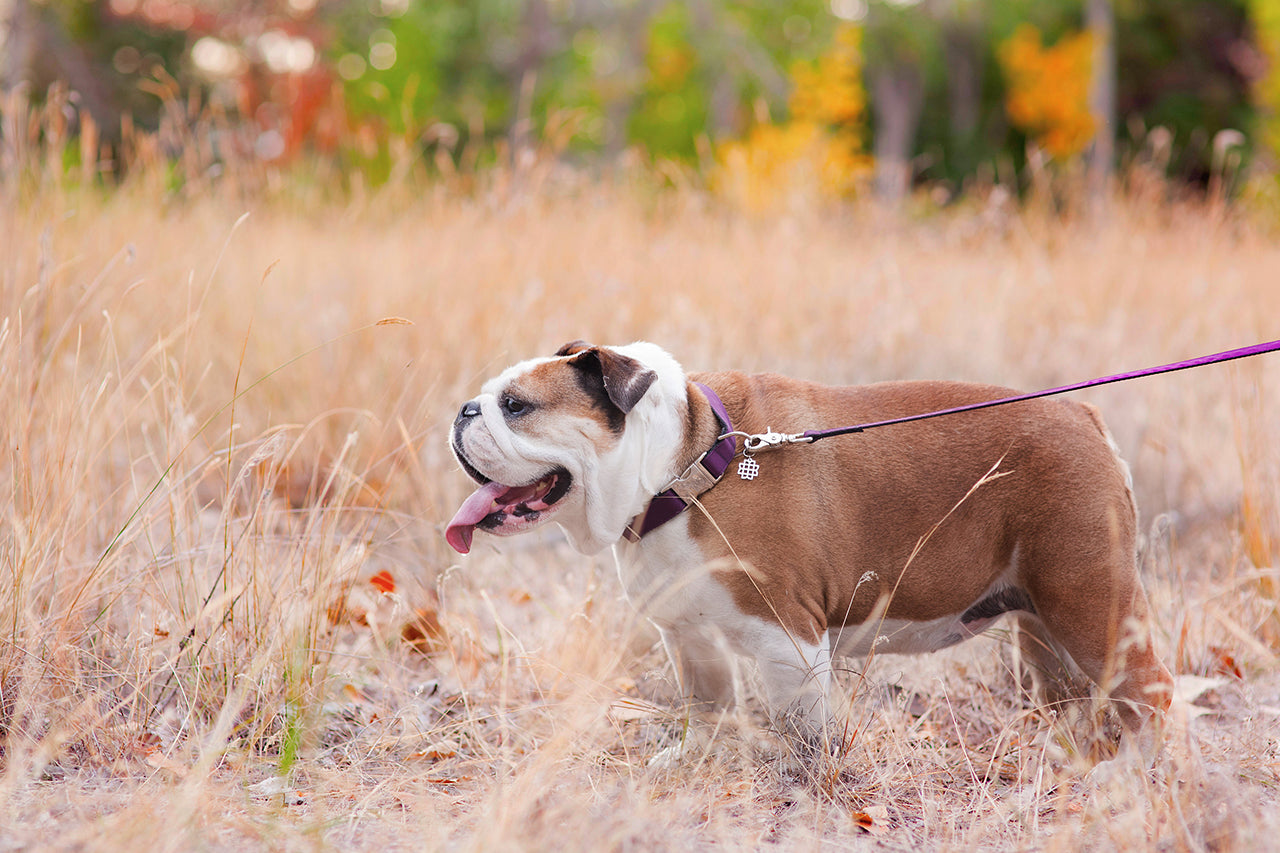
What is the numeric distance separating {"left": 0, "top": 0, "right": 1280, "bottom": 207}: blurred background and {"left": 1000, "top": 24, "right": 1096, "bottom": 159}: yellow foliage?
0.18ft

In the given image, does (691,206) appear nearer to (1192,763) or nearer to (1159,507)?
(1159,507)

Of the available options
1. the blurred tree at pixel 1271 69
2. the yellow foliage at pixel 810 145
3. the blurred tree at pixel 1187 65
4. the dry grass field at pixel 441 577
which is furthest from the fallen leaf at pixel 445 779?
the blurred tree at pixel 1187 65

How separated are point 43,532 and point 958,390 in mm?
2477

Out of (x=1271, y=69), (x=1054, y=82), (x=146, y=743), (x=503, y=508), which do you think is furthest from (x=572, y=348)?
(x=1054, y=82)

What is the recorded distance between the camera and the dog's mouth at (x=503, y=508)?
2.63 m

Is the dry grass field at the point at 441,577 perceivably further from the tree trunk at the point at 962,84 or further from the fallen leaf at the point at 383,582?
the tree trunk at the point at 962,84

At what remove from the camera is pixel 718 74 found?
2014cm

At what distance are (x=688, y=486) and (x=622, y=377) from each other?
1.10 feet

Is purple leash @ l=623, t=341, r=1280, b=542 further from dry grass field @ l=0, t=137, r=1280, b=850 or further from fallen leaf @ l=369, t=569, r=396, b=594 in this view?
fallen leaf @ l=369, t=569, r=396, b=594

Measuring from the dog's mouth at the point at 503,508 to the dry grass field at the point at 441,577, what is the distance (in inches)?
15.0

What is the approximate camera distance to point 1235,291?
660 centimetres

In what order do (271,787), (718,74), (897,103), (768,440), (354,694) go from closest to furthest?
1. (271,787)
2. (768,440)
3. (354,694)
4. (718,74)
5. (897,103)

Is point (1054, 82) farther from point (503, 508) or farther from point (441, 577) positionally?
point (503, 508)

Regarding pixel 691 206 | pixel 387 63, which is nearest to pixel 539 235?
pixel 691 206
